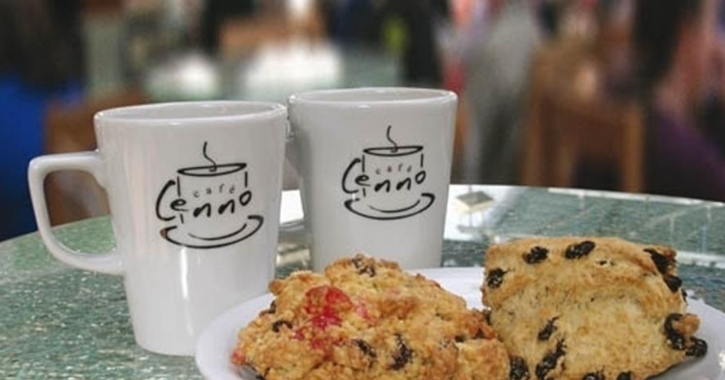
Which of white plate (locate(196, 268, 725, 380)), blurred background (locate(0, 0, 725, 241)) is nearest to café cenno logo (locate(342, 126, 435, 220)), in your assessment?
white plate (locate(196, 268, 725, 380))

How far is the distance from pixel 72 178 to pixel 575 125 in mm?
890

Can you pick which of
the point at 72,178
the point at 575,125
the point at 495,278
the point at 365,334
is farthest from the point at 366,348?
the point at 575,125

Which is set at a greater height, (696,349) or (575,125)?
(696,349)

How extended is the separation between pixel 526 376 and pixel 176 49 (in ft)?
6.33

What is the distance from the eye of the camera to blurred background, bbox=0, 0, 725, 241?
6.97ft

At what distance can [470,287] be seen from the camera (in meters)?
0.73

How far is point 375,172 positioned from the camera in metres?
0.74

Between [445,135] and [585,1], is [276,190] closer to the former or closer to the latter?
[445,135]

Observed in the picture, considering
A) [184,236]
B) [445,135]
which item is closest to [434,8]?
[445,135]

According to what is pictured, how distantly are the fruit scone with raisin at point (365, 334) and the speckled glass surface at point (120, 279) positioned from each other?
0.32 ft

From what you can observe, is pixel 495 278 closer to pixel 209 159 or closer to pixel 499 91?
pixel 209 159

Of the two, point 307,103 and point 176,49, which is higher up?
point 307,103

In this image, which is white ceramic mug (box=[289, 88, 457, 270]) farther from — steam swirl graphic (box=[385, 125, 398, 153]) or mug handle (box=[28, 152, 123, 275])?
mug handle (box=[28, 152, 123, 275])

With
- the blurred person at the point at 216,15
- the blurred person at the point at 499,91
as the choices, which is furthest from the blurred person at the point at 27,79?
the blurred person at the point at 499,91
